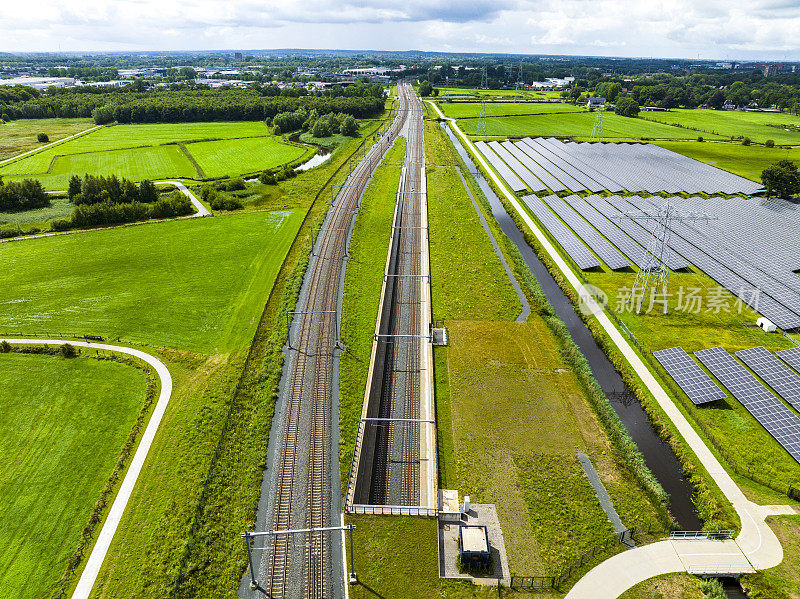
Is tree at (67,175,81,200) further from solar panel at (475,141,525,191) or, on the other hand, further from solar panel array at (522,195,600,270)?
solar panel array at (522,195,600,270)

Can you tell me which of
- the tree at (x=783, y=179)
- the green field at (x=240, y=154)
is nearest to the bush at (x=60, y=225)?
the green field at (x=240, y=154)

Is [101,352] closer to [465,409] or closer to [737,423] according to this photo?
[465,409]

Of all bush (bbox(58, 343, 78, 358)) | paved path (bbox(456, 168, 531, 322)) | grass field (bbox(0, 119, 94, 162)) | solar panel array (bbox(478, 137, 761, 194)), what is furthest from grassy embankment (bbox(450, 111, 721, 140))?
bush (bbox(58, 343, 78, 358))

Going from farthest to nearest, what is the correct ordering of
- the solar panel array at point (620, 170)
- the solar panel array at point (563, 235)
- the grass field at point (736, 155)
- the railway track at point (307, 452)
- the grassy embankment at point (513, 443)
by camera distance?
the grass field at point (736, 155) < the solar panel array at point (620, 170) < the solar panel array at point (563, 235) < the grassy embankment at point (513, 443) < the railway track at point (307, 452)

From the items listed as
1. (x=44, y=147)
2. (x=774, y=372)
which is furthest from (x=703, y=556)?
(x=44, y=147)

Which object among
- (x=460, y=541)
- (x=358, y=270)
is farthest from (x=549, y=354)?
(x=358, y=270)

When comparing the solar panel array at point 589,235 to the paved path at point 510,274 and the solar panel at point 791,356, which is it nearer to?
the paved path at point 510,274

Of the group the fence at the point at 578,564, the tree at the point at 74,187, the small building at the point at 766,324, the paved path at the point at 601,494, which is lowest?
the fence at the point at 578,564

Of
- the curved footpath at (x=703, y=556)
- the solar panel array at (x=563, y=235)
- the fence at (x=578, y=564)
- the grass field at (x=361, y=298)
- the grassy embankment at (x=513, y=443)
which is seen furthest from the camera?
the solar panel array at (x=563, y=235)

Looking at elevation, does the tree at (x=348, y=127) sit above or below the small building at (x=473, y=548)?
above
